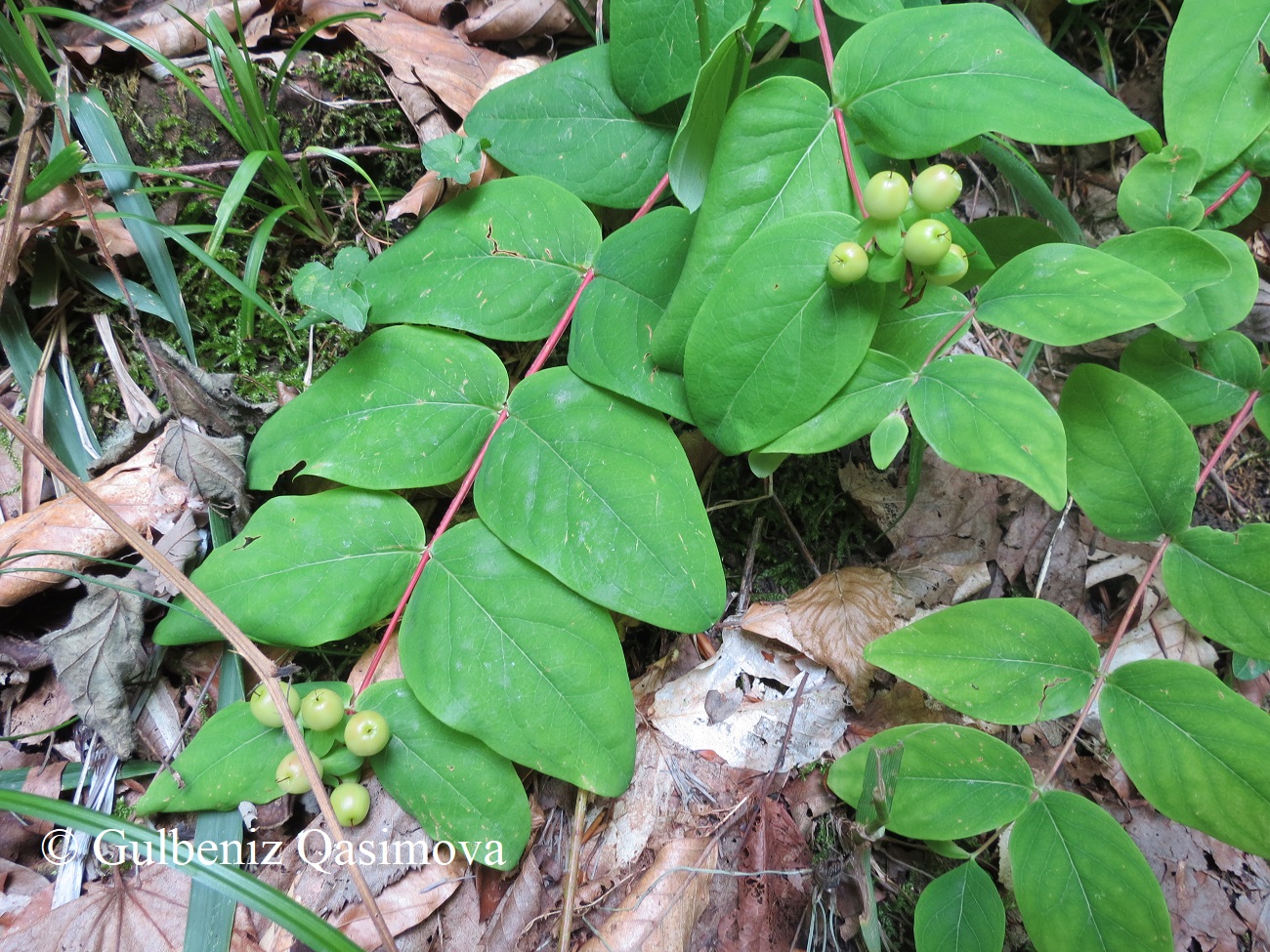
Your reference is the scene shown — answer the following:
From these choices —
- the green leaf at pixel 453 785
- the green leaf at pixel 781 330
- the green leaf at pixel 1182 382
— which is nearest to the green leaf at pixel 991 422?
the green leaf at pixel 781 330

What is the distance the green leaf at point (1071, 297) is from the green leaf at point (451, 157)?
3.32 ft

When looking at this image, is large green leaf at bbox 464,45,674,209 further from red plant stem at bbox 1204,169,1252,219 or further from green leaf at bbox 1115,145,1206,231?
red plant stem at bbox 1204,169,1252,219

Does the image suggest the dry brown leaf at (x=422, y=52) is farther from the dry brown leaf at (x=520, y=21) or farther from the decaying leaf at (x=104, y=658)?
the decaying leaf at (x=104, y=658)

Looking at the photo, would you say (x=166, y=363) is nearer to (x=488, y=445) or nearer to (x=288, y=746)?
(x=488, y=445)

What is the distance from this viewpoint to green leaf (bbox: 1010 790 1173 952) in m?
1.12

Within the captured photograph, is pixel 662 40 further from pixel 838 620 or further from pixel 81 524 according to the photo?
pixel 81 524

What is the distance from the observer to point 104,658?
143 centimetres

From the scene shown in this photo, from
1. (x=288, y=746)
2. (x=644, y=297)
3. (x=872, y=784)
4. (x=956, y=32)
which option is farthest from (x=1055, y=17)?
(x=288, y=746)

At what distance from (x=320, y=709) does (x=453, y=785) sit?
28 centimetres

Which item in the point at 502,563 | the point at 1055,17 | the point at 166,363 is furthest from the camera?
the point at 1055,17

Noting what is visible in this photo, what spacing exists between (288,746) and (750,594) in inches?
40.5

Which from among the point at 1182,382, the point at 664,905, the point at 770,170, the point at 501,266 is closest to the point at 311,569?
the point at 501,266

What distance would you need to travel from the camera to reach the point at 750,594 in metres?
1.70

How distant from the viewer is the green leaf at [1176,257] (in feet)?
3.74
